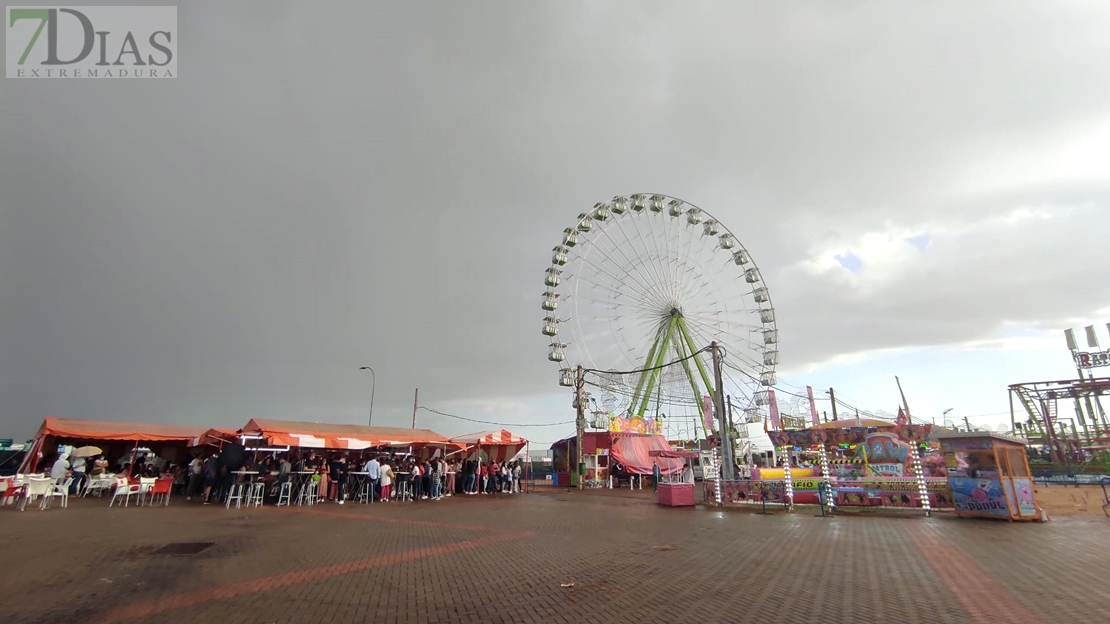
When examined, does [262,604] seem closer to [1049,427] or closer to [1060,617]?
[1060,617]

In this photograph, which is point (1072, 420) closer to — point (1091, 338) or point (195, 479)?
point (1091, 338)

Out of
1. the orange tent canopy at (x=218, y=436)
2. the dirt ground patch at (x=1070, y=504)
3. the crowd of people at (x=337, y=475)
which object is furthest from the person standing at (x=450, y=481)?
the dirt ground patch at (x=1070, y=504)

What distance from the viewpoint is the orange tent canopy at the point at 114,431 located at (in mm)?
19969

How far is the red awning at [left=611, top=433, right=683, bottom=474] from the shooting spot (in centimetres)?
3259

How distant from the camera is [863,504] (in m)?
16.8

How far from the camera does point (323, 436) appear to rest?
20.2 meters

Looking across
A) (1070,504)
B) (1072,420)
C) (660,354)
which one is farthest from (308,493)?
(1072,420)

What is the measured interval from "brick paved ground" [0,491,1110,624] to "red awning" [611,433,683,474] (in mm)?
19578

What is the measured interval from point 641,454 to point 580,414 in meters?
5.68

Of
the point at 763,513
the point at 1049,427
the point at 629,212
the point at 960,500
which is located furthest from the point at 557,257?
the point at 1049,427

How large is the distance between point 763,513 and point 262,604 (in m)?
14.9

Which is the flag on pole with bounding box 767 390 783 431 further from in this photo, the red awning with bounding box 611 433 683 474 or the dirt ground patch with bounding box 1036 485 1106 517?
the dirt ground patch with bounding box 1036 485 1106 517

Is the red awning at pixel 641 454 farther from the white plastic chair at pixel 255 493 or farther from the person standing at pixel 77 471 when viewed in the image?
the person standing at pixel 77 471

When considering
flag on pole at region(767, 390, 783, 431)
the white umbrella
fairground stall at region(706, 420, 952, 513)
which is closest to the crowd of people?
the white umbrella
